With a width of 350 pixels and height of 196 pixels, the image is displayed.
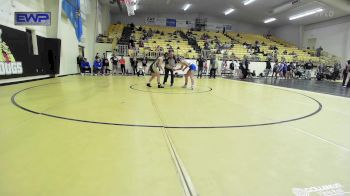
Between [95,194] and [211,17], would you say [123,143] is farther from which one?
[211,17]

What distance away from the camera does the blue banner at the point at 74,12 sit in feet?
43.6

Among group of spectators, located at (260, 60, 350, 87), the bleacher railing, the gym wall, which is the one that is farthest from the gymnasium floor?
the bleacher railing

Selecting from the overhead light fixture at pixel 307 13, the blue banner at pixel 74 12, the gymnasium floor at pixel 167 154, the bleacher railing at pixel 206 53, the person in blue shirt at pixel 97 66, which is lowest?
the gymnasium floor at pixel 167 154

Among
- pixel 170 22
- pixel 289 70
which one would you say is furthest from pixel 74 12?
pixel 289 70

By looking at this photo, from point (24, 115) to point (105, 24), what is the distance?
22.3m

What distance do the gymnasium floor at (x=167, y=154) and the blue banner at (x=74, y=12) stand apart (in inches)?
430

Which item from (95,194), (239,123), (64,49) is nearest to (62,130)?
(95,194)

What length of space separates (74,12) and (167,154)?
1530cm

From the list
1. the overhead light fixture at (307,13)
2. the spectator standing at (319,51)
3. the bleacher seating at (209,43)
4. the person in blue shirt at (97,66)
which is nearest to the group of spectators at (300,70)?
the bleacher seating at (209,43)

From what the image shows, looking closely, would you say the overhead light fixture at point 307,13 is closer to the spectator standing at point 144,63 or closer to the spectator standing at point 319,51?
the spectator standing at point 319,51

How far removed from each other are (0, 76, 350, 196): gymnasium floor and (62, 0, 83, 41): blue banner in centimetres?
1092

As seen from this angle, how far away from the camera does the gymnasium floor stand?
184 centimetres

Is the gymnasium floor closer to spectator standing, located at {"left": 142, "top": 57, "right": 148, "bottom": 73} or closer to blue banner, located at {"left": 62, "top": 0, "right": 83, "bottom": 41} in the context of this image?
blue banner, located at {"left": 62, "top": 0, "right": 83, "bottom": 41}

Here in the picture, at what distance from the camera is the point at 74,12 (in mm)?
15016
